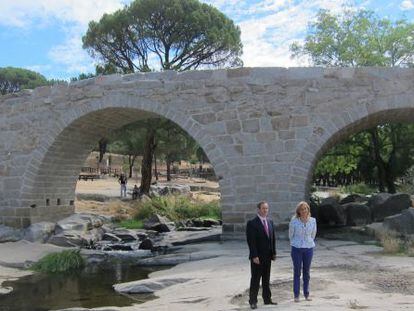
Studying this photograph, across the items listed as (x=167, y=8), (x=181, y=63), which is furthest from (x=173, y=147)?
(x=167, y=8)

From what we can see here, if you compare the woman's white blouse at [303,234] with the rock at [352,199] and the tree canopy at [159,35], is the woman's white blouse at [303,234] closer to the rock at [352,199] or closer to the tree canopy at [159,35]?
the rock at [352,199]

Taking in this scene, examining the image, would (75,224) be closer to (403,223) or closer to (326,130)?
(326,130)

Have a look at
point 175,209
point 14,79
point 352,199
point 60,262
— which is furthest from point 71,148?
point 14,79

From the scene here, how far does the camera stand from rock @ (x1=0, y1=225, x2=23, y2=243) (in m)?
12.6

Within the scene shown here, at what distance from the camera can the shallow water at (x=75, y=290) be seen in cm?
702

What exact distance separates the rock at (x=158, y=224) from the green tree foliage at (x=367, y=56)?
7.15 meters

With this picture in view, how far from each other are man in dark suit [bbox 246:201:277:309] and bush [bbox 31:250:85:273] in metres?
5.54

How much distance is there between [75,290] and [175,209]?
9386 millimetres

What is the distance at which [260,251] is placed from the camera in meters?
5.28

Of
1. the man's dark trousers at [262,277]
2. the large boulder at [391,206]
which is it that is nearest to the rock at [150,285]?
the man's dark trousers at [262,277]

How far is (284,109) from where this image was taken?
10.6 meters

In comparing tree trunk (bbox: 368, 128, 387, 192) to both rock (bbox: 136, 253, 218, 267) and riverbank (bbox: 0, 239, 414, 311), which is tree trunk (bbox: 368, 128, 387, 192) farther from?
rock (bbox: 136, 253, 218, 267)

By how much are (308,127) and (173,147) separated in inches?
572

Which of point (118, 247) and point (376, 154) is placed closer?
point (118, 247)
